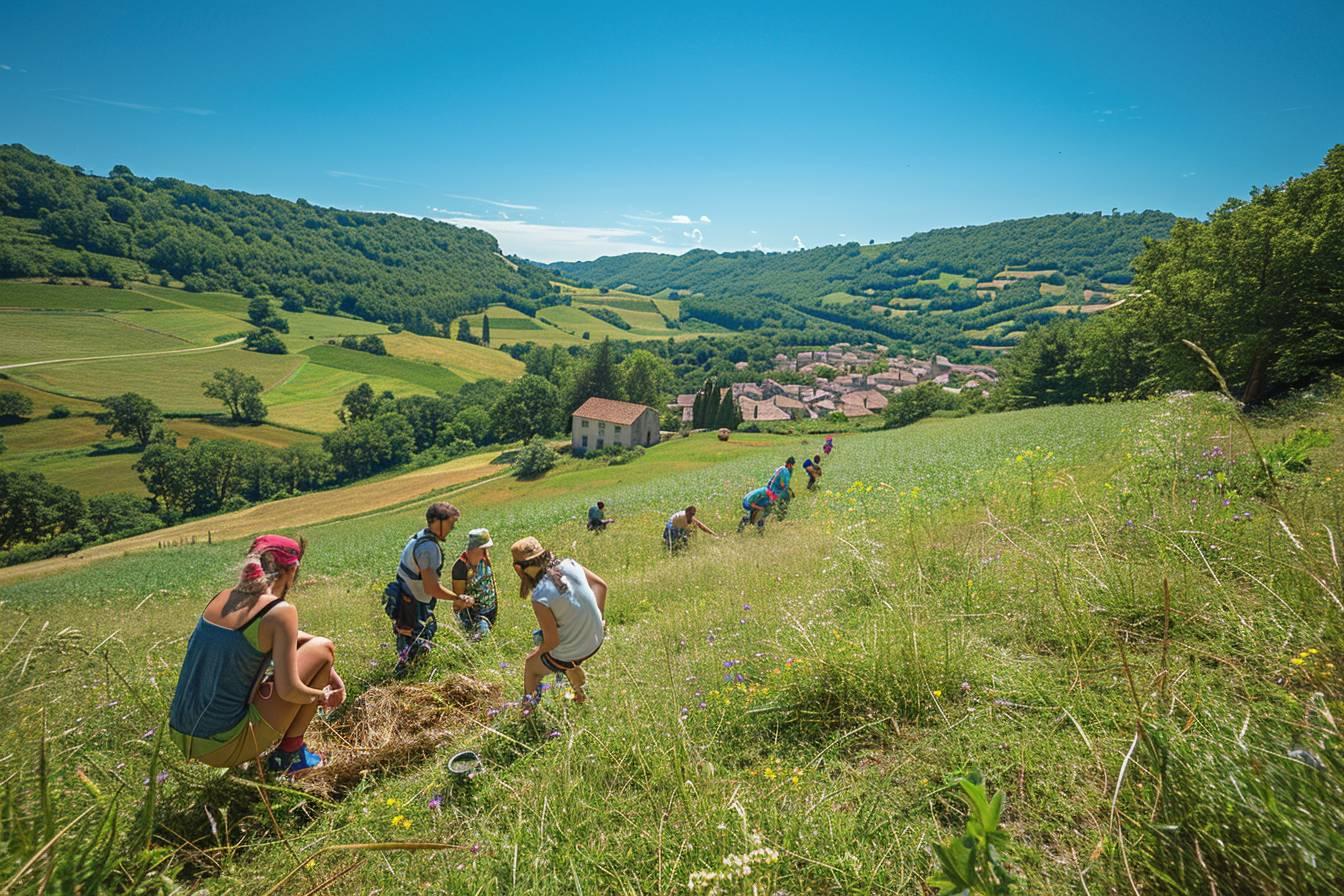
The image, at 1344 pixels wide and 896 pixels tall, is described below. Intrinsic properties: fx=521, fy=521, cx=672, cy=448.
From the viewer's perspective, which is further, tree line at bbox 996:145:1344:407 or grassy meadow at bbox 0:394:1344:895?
tree line at bbox 996:145:1344:407

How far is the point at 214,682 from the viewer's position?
322 centimetres

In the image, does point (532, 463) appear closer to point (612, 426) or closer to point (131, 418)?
point (612, 426)

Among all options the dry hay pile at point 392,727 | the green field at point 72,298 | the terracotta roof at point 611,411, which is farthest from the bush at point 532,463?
the green field at point 72,298

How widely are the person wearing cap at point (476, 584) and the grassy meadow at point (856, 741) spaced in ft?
1.50

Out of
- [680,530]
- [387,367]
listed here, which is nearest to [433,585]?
[680,530]

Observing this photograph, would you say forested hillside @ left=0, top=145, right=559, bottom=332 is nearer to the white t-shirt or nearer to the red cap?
the red cap

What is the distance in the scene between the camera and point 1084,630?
3.38m

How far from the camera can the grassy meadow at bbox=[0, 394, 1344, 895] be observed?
1559mm

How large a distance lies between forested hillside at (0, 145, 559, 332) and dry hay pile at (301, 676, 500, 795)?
16485cm

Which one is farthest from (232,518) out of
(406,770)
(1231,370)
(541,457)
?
(1231,370)

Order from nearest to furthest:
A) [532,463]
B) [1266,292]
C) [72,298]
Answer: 1. [1266,292]
2. [532,463]
3. [72,298]

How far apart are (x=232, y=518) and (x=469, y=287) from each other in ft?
546

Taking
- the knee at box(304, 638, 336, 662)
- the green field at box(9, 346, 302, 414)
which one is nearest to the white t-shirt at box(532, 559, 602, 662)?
the knee at box(304, 638, 336, 662)

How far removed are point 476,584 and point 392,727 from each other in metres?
2.43
